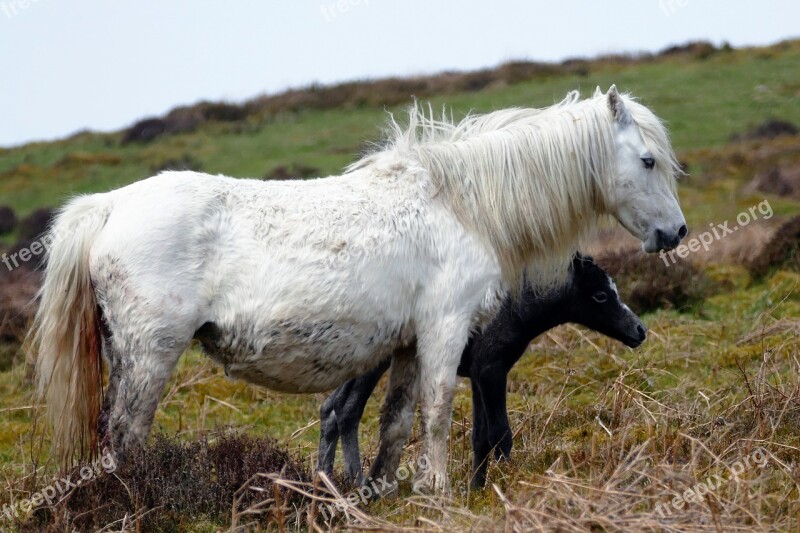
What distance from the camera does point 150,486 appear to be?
4953 millimetres

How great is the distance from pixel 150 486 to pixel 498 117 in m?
2.83

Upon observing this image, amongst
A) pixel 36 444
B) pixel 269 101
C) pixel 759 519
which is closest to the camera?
pixel 759 519

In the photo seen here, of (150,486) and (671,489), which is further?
(150,486)

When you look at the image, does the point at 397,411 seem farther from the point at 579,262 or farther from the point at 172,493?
the point at 579,262

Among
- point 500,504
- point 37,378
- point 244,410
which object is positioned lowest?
point 244,410

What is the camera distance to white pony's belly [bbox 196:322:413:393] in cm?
494

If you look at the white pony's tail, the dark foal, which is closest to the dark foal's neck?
the dark foal

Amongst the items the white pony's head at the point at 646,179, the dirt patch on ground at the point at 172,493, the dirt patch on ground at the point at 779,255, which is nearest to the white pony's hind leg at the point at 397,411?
the dirt patch on ground at the point at 172,493

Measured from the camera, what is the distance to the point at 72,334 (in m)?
5.04

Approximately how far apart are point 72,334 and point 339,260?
1433mm

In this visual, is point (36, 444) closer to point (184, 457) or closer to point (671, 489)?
point (184, 457)

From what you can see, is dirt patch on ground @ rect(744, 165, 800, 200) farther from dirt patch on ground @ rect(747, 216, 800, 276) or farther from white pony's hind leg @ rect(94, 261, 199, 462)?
white pony's hind leg @ rect(94, 261, 199, 462)

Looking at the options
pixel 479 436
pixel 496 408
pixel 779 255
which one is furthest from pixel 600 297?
pixel 779 255

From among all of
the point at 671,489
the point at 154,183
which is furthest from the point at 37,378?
the point at 671,489
